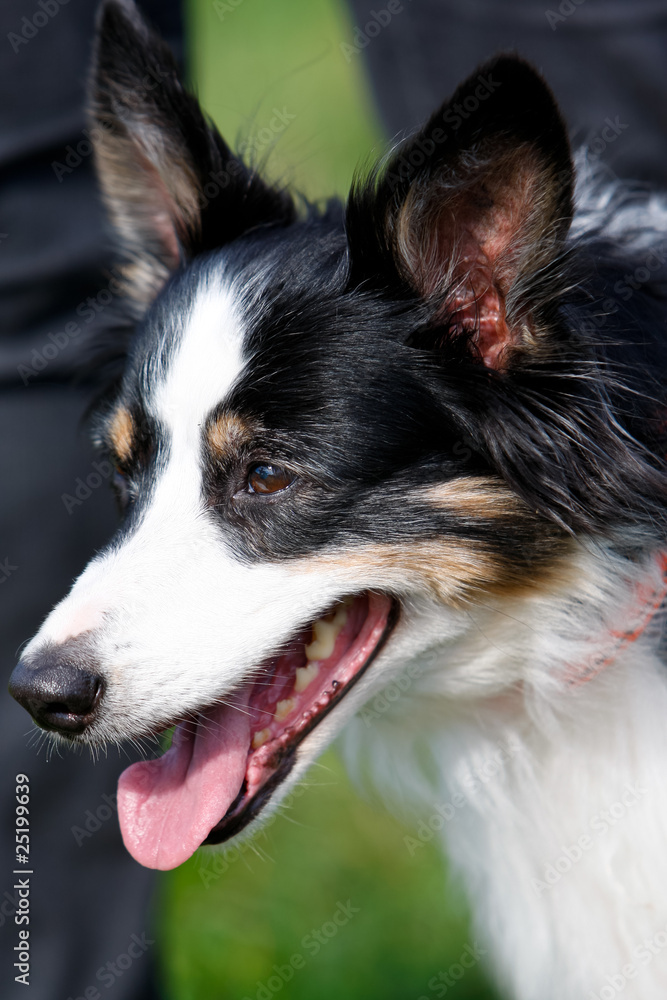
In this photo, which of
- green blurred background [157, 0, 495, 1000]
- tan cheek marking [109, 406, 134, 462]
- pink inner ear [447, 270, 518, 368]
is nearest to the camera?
pink inner ear [447, 270, 518, 368]

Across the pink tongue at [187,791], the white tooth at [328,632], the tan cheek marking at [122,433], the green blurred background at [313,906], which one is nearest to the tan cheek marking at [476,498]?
the white tooth at [328,632]

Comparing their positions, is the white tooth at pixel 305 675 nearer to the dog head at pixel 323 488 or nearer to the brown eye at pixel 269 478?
the dog head at pixel 323 488

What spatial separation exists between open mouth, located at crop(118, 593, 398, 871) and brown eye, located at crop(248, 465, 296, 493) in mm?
308

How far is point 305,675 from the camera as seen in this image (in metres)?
2.23

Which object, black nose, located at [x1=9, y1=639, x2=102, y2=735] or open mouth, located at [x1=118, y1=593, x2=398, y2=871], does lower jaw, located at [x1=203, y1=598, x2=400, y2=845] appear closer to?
open mouth, located at [x1=118, y1=593, x2=398, y2=871]

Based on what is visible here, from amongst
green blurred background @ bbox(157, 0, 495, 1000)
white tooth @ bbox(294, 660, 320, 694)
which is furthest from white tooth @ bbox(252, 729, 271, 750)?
green blurred background @ bbox(157, 0, 495, 1000)

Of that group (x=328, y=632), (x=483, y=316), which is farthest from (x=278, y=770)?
Result: (x=483, y=316)

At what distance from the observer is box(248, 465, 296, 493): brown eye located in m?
2.15

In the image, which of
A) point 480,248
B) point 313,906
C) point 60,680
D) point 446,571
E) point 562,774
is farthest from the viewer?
point 313,906

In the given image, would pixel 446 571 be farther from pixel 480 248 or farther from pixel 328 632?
pixel 480 248

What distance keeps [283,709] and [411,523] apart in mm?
527

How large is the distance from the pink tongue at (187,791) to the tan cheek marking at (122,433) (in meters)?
0.69

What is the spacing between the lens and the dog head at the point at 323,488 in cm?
199

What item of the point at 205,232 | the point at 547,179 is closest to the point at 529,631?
the point at 547,179
